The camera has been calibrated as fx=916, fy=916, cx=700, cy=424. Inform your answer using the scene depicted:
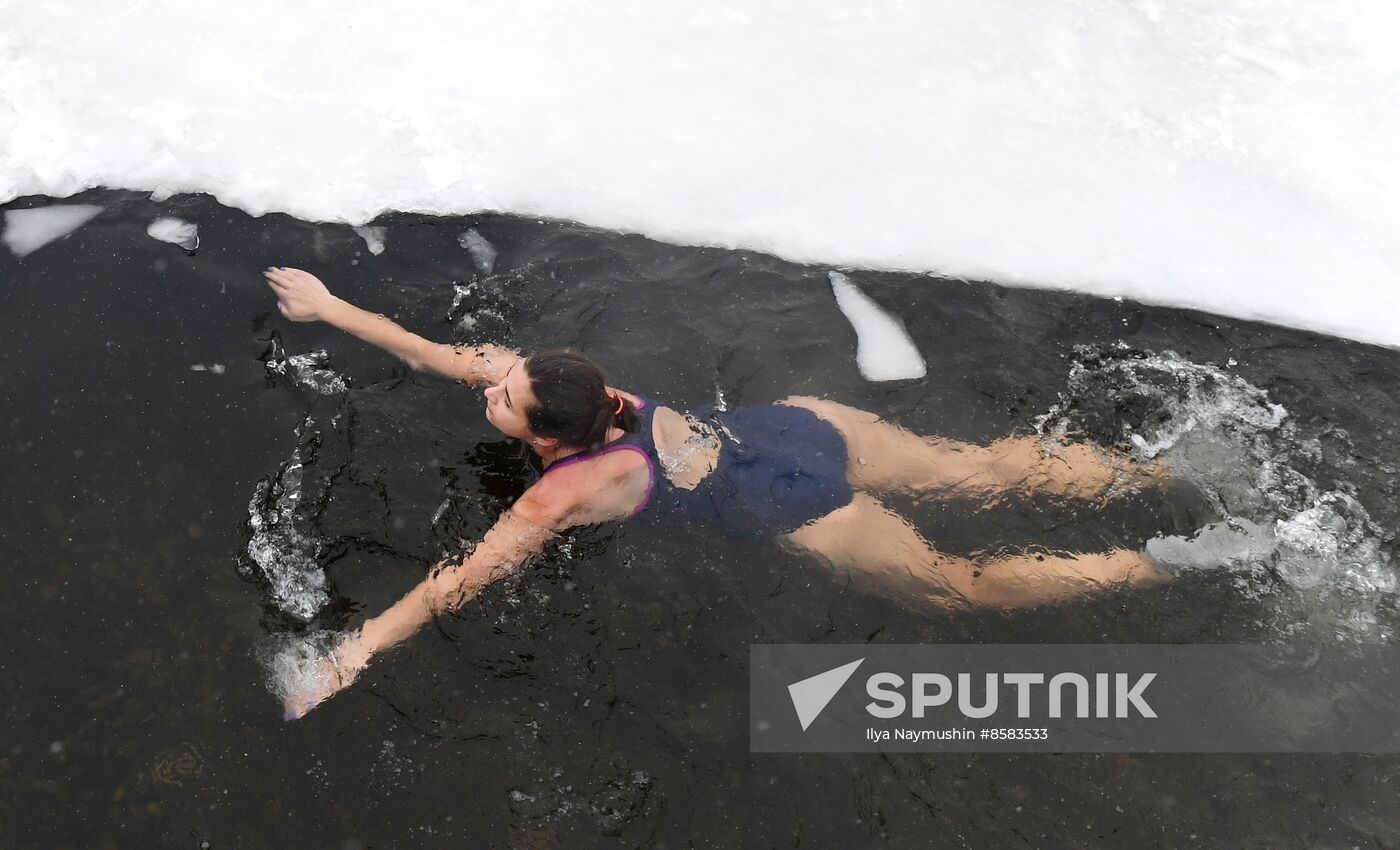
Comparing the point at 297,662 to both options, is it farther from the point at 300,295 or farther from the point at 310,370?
the point at 300,295

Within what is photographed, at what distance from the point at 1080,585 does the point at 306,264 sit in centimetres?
344

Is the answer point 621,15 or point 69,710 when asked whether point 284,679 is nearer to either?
point 69,710

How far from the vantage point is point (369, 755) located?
3.12m

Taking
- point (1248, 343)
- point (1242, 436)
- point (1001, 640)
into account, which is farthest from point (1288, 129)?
point (1001, 640)

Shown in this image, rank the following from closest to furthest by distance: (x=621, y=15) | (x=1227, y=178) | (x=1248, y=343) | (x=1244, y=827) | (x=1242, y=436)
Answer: (x=1244, y=827) < (x=1242, y=436) < (x=1248, y=343) < (x=1227, y=178) < (x=621, y=15)

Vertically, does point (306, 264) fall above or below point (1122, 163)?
below

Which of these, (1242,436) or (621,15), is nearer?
(1242,436)

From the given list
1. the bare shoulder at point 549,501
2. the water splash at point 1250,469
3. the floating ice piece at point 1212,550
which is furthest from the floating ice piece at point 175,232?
the floating ice piece at point 1212,550

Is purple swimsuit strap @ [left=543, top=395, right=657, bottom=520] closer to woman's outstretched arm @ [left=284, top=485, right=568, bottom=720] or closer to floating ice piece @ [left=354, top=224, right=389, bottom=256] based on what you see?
woman's outstretched arm @ [left=284, top=485, right=568, bottom=720]

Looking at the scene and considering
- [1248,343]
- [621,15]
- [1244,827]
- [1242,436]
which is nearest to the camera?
[1244,827]

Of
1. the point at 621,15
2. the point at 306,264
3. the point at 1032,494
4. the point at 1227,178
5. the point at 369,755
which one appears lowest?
the point at 369,755

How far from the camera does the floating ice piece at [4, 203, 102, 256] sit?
13.1 ft

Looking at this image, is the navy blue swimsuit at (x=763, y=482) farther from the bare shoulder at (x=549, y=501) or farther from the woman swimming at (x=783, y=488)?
the bare shoulder at (x=549, y=501)

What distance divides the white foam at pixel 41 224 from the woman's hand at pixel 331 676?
236 cm
